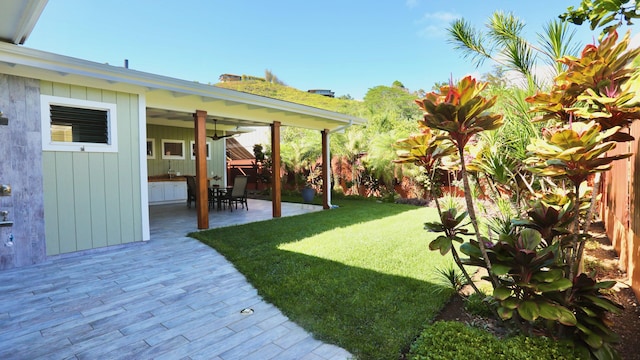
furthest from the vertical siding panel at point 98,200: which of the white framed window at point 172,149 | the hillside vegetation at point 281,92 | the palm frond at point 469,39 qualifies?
the hillside vegetation at point 281,92

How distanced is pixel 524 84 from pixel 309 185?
1102cm

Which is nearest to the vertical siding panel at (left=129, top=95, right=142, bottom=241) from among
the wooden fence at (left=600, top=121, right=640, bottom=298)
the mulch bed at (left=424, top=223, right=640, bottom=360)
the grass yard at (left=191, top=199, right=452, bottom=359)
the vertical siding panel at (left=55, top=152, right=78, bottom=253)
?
the vertical siding panel at (left=55, top=152, right=78, bottom=253)

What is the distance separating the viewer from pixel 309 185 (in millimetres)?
14086

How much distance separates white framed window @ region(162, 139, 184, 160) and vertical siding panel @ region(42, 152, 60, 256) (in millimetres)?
7451

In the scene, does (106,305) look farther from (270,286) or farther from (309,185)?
(309,185)

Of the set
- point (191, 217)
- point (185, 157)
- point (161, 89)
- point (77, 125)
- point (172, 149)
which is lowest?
point (191, 217)

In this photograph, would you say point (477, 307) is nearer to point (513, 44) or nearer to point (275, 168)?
point (513, 44)

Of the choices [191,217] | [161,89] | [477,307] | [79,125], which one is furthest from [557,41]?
[191,217]

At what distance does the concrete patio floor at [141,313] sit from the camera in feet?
8.36

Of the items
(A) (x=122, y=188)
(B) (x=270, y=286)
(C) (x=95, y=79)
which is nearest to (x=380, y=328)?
(B) (x=270, y=286)

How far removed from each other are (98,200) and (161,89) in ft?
7.08

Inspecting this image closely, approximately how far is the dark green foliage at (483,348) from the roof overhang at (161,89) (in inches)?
217

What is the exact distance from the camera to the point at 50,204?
4.79 metres

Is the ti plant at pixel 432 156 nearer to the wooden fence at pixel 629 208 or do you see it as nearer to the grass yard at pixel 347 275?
the grass yard at pixel 347 275
